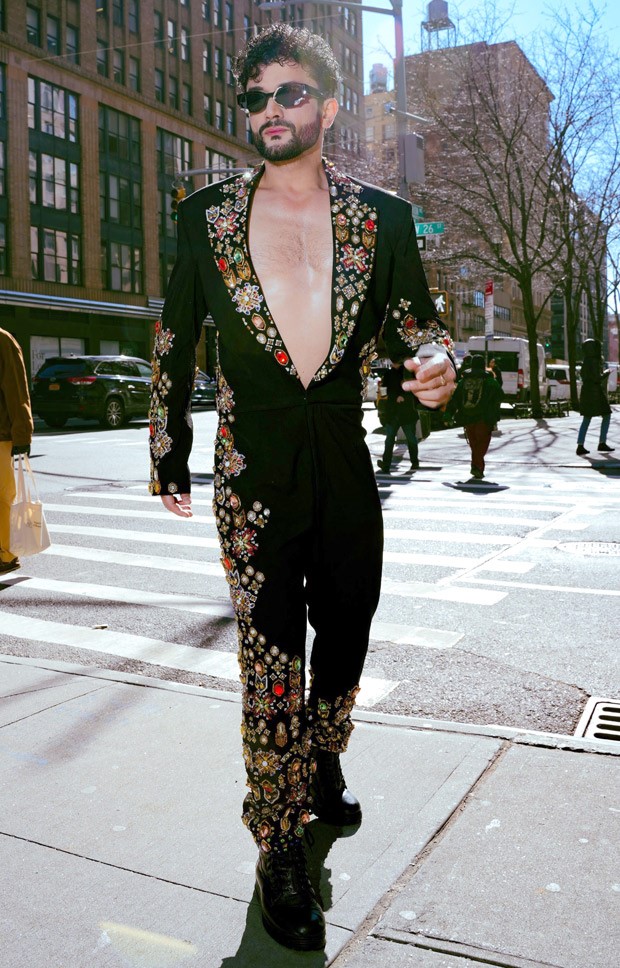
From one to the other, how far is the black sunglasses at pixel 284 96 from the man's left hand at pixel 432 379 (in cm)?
75

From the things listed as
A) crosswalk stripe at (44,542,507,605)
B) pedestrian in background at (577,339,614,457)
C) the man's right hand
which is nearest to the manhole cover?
crosswalk stripe at (44,542,507,605)

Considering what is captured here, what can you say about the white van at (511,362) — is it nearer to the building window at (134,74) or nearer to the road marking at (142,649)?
the building window at (134,74)

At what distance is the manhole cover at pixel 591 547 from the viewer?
7644 millimetres

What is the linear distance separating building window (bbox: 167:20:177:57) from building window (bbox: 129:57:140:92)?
2.98 m

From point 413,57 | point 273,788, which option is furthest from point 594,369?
point 413,57

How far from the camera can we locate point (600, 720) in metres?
3.87

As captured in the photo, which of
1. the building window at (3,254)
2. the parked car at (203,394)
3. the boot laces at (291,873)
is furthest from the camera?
the building window at (3,254)

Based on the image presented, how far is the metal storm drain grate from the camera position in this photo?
12.1ft

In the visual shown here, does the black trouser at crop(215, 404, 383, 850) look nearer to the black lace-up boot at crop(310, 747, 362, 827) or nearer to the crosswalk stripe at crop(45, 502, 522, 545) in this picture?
the black lace-up boot at crop(310, 747, 362, 827)

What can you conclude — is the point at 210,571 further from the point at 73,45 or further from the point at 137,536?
the point at 73,45

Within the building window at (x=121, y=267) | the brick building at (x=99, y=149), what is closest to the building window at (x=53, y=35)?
the brick building at (x=99, y=149)

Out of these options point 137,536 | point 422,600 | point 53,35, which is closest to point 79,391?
point 137,536

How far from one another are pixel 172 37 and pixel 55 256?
15939 mm

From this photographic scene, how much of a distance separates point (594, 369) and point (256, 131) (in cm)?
1320
